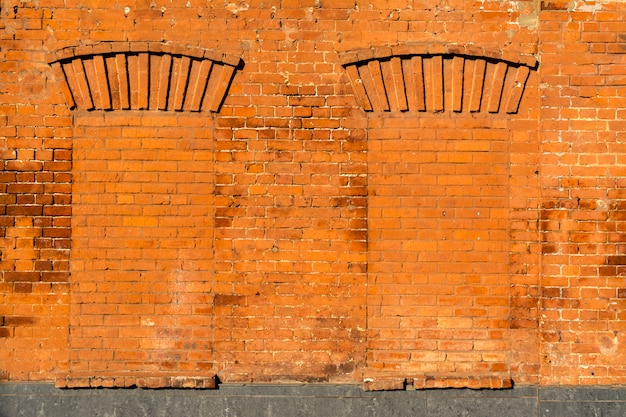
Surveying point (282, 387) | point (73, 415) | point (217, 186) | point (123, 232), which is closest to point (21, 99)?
point (123, 232)

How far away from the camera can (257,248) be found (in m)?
4.52

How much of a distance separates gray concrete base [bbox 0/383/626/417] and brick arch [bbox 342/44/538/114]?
198 cm

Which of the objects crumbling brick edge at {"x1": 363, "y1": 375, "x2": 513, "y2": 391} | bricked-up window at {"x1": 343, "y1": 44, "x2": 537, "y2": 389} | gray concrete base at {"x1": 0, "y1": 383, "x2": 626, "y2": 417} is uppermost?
bricked-up window at {"x1": 343, "y1": 44, "x2": 537, "y2": 389}

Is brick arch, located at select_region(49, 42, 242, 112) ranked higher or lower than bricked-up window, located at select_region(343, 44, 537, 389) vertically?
higher

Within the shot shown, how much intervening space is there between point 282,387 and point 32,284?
1.87m

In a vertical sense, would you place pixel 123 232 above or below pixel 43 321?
above

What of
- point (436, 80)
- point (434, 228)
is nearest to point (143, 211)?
point (434, 228)

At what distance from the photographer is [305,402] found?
4.51 m

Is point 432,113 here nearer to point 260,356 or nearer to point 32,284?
point 260,356

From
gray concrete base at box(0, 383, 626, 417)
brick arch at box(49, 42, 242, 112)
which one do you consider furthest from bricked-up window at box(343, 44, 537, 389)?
brick arch at box(49, 42, 242, 112)

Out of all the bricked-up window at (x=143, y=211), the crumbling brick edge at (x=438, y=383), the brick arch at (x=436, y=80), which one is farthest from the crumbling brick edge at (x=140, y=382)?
the brick arch at (x=436, y=80)

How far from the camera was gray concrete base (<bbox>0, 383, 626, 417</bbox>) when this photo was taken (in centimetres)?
448

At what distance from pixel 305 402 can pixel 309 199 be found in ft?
4.61

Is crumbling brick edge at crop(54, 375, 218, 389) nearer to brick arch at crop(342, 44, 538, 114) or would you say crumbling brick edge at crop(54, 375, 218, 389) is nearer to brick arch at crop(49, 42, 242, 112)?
brick arch at crop(49, 42, 242, 112)
